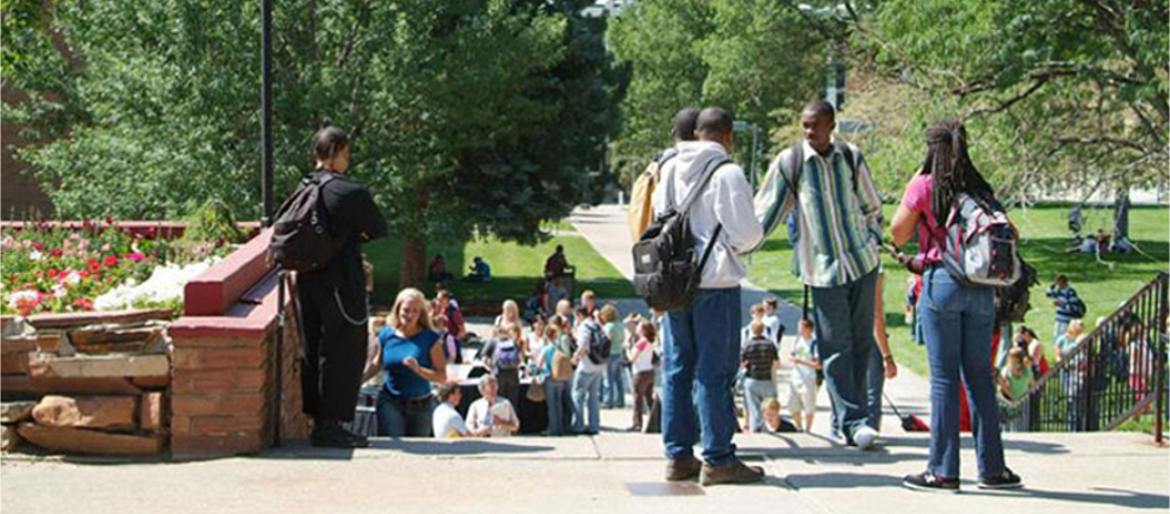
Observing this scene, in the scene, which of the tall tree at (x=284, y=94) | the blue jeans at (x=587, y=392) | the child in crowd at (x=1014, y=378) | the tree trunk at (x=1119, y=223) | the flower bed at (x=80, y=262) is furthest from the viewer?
the tree trunk at (x=1119, y=223)

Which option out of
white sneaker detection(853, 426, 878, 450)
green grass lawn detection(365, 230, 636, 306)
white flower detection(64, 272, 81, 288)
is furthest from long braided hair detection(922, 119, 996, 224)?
green grass lawn detection(365, 230, 636, 306)

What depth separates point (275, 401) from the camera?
8.05m

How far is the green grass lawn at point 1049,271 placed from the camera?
3284cm

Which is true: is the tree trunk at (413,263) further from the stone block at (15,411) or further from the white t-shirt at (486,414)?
the stone block at (15,411)

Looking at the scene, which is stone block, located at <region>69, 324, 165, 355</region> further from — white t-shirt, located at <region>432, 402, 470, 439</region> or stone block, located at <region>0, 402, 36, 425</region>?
white t-shirt, located at <region>432, 402, 470, 439</region>

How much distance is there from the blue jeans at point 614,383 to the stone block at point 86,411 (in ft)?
A: 48.8

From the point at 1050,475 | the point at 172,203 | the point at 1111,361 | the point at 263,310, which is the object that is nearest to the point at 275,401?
the point at 263,310

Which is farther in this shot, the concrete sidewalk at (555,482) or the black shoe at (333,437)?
the black shoe at (333,437)

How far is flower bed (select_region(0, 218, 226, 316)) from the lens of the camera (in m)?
9.07

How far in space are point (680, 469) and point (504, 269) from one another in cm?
4122

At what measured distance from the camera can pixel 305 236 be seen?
7.76 metres

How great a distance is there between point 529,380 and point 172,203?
1224 centimetres

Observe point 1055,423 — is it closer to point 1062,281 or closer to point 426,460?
point 426,460

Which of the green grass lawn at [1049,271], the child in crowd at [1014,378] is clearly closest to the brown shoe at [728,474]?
the child in crowd at [1014,378]
